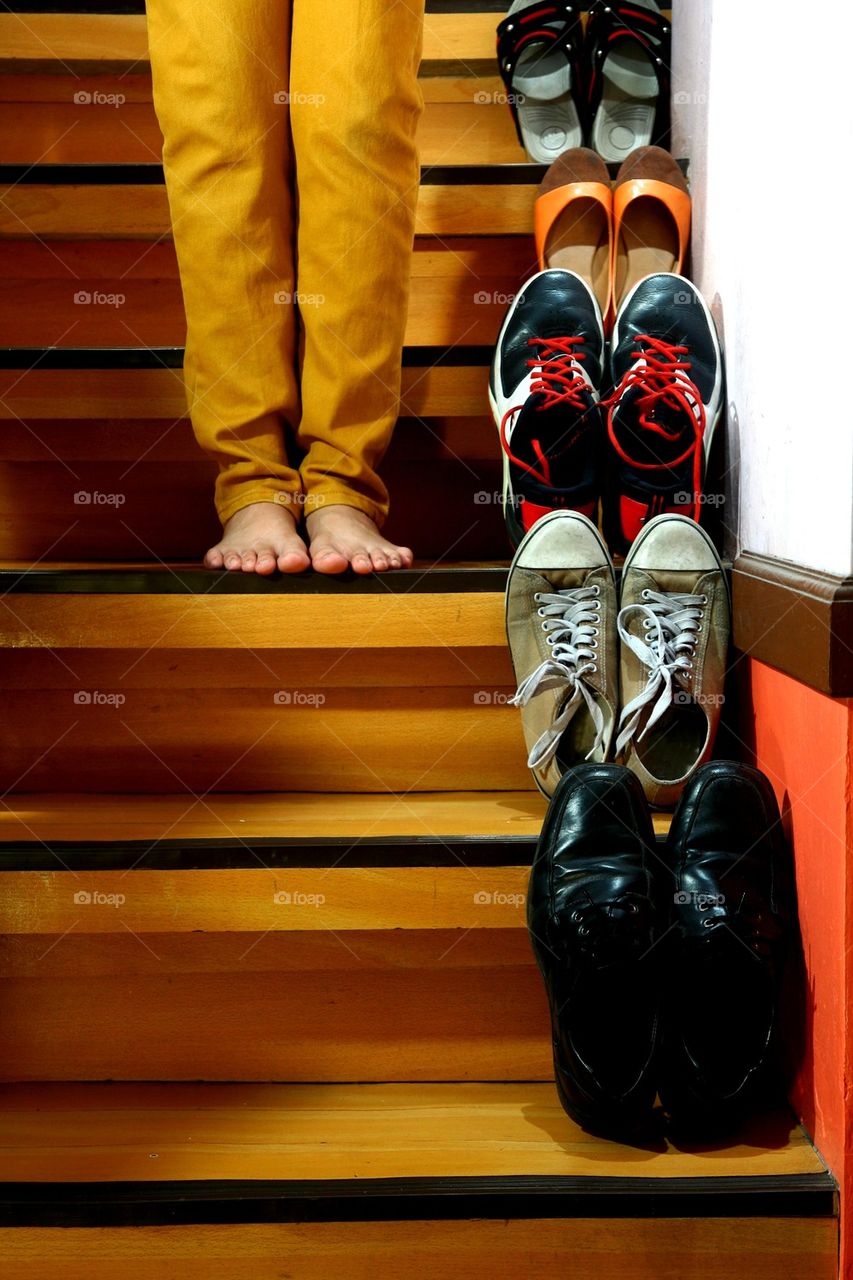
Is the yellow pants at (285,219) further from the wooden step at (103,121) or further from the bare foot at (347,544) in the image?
the wooden step at (103,121)

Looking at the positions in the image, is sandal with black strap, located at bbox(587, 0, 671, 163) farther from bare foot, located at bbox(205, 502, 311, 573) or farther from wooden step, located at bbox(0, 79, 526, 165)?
bare foot, located at bbox(205, 502, 311, 573)

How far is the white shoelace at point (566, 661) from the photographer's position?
1.00 meters

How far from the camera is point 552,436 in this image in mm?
1101

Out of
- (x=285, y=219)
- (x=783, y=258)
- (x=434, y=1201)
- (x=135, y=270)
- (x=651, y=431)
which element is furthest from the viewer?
(x=135, y=270)

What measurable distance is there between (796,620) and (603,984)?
0.99ft

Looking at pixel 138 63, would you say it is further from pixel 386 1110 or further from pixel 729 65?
pixel 386 1110

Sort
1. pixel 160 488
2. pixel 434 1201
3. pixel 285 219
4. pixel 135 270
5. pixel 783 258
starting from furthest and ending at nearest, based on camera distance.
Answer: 1. pixel 135 270
2. pixel 160 488
3. pixel 285 219
4. pixel 783 258
5. pixel 434 1201

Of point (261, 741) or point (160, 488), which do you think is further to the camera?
point (160, 488)

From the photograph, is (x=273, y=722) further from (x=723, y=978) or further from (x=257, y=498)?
(x=723, y=978)

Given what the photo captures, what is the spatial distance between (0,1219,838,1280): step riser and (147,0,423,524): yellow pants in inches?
26.2

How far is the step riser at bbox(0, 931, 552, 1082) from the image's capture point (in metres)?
0.96

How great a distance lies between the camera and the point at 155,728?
110cm

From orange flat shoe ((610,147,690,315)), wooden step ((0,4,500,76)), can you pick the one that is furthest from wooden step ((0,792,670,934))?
wooden step ((0,4,500,76))

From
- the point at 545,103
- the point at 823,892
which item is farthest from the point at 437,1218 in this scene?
the point at 545,103
